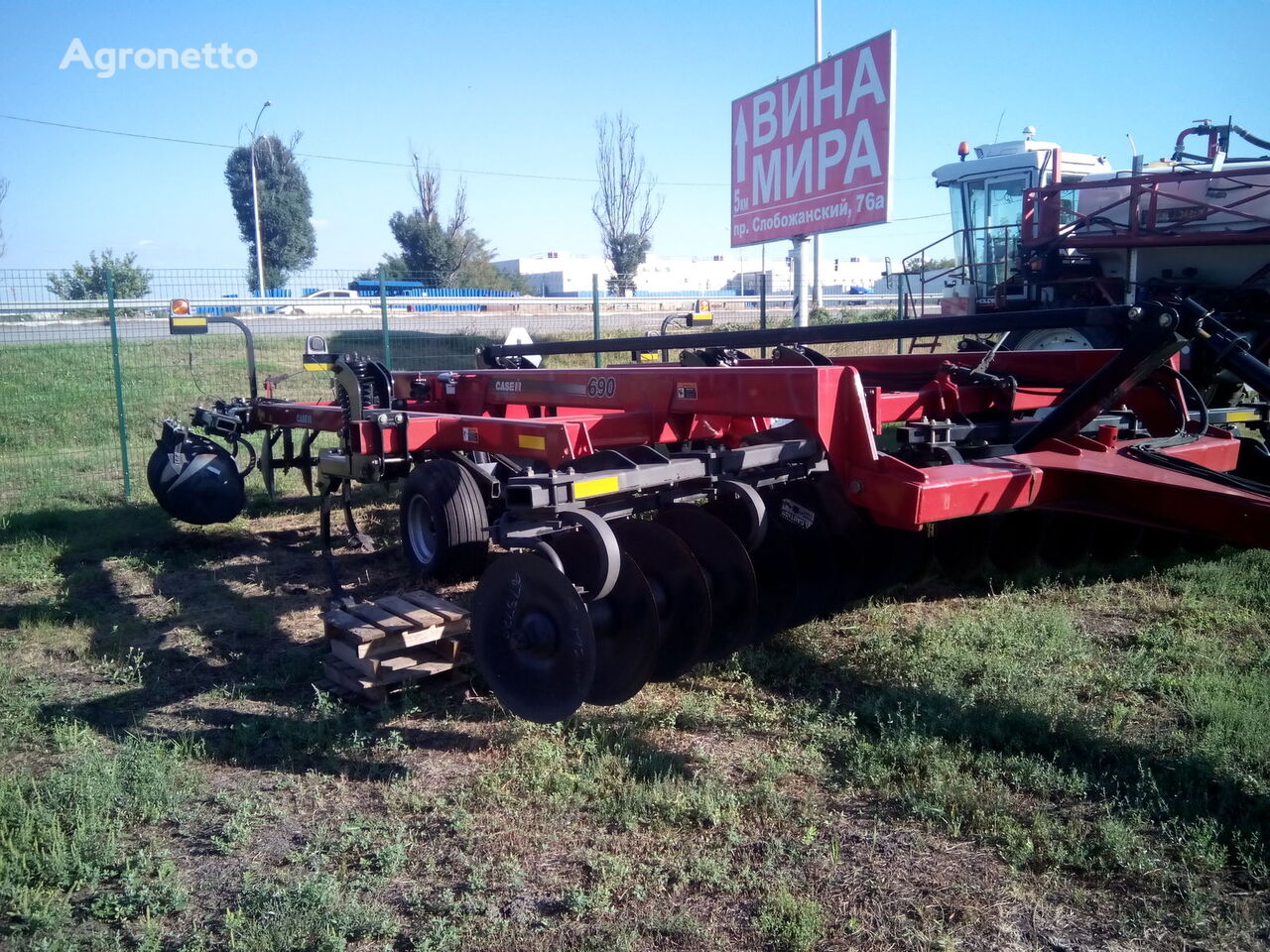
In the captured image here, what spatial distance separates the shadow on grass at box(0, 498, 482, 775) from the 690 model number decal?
1.67 meters

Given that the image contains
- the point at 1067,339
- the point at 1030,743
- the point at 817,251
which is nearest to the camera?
the point at 1030,743

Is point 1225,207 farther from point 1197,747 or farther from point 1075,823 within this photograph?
point 1075,823

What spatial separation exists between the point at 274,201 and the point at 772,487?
4003 centimetres

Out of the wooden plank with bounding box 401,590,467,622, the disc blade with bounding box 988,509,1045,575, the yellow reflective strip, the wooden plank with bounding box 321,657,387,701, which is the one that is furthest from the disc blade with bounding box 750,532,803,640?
the wooden plank with bounding box 321,657,387,701

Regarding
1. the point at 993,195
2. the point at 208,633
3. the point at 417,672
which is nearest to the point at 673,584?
the point at 417,672

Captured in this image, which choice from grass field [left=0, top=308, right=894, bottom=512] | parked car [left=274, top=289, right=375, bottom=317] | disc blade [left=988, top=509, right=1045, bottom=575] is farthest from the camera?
parked car [left=274, top=289, right=375, bottom=317]

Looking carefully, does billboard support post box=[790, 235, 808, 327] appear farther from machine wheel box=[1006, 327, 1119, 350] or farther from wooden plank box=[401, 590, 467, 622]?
wooden plank box=[401, 590, 467, 622]

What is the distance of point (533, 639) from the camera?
341cm

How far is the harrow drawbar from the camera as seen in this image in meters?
3.34

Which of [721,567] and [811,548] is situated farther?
[811,548]

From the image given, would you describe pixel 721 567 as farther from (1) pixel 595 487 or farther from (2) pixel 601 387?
(2) pixel 601 387

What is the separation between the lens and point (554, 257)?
68.0 m

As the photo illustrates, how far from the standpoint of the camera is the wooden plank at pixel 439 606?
4.32m

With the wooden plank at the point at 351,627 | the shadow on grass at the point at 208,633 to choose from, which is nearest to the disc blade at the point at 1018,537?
the shadow on grass at the point at 208,633
